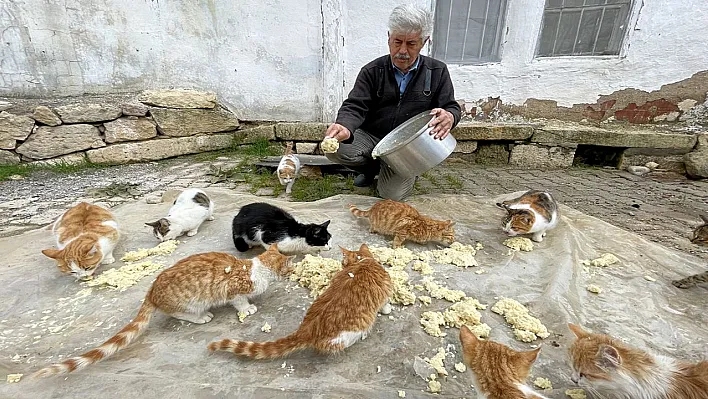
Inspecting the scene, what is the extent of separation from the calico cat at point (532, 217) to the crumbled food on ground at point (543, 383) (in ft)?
4.21

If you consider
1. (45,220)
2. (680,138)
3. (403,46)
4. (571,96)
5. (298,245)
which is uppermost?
(403,46)

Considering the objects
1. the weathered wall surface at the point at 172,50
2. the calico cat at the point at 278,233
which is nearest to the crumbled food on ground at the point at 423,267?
the calico cat at the point at 278,233

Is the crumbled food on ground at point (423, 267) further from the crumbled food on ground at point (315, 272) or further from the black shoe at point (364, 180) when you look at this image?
the black shoe at point (364, 180)

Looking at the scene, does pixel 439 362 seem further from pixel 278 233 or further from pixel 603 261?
pixel 603 261

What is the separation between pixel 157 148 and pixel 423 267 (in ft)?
14.8

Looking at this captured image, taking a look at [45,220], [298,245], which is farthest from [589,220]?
[45,220]

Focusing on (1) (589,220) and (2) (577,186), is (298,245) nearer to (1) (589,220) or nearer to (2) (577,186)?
(1) (589,220)

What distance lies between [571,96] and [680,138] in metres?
1.49

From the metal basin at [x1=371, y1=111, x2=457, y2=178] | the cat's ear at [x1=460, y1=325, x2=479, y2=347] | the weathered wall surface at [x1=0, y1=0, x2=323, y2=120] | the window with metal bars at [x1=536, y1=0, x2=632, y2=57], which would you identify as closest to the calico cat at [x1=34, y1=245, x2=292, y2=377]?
the cat's ear at [x1=460, y1=325, x2=479, y2=347]

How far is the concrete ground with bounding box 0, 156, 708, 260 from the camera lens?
3.30 metres

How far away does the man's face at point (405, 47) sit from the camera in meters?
2.96

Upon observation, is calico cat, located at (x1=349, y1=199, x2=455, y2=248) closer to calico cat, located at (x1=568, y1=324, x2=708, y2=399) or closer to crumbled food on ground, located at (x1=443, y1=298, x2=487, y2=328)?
crumbled food on ground, located at (x1=443, y1=298, x2=487, y2=328)

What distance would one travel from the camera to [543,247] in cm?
265

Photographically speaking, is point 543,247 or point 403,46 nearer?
point 543,247
